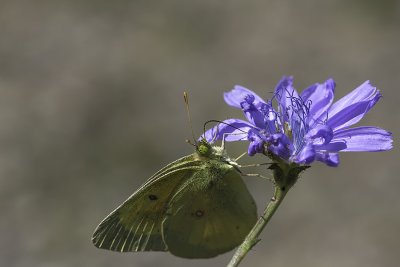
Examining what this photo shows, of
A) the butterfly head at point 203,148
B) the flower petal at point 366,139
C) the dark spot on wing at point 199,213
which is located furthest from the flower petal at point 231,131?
the flower petal at point 366,139

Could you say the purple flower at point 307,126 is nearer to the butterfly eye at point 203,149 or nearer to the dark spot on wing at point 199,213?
the butterfly eye at point 203,149

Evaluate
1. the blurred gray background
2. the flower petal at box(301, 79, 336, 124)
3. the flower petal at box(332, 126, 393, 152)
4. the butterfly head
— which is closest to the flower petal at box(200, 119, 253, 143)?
the butterfly head

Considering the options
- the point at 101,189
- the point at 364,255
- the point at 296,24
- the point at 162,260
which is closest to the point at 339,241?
the point at 364,255

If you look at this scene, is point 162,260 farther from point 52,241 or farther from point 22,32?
point 22,32

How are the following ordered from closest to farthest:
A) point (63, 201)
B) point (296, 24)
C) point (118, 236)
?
point (118, 236) → point (63, 201) → point (296, 24)

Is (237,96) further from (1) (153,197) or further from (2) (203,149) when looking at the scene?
(1) (153,197)

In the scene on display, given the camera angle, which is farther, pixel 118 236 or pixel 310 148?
pixel 118 236
